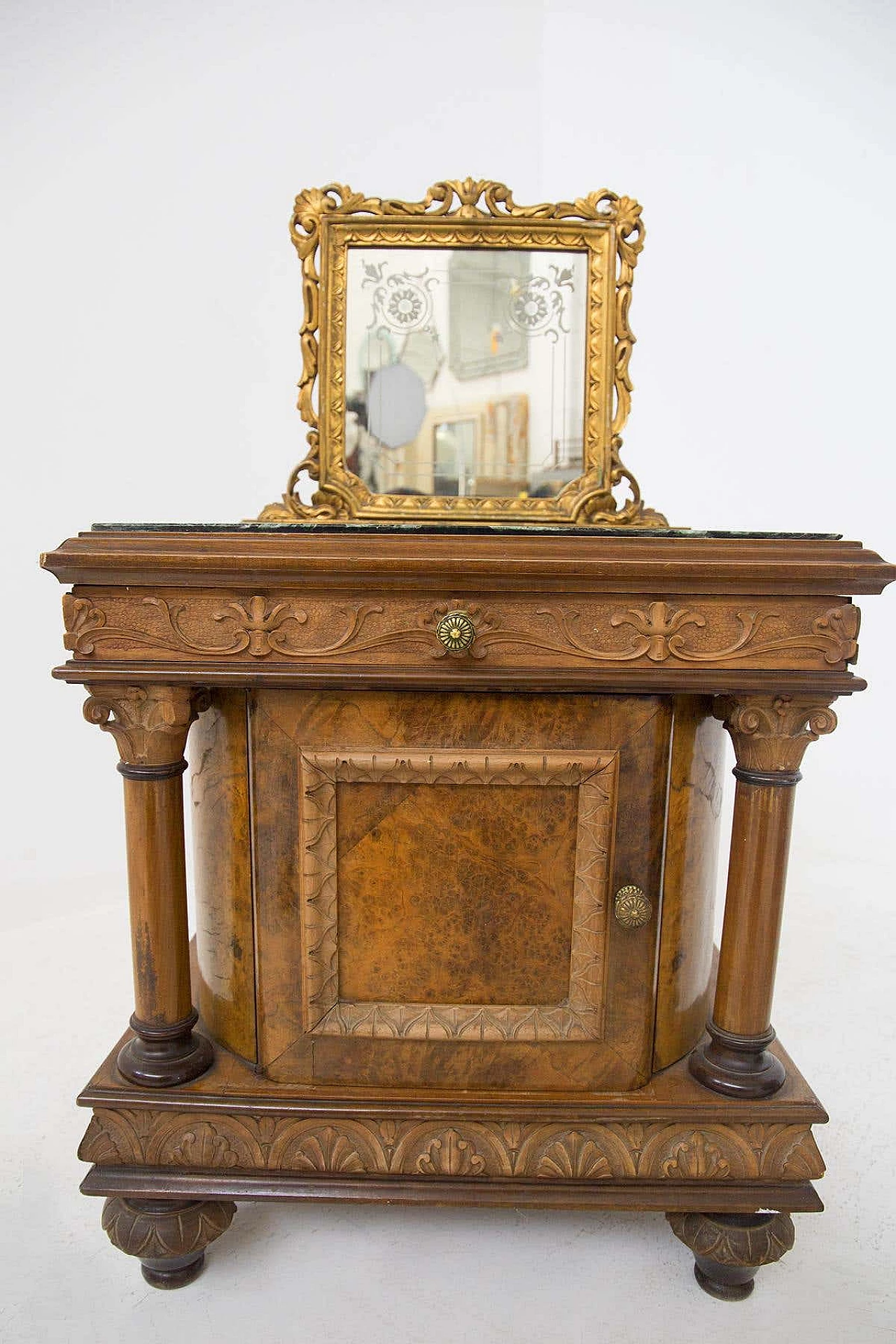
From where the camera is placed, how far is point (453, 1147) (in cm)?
151

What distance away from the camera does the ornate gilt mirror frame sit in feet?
6.21

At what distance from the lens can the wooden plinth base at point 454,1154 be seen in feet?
4.93

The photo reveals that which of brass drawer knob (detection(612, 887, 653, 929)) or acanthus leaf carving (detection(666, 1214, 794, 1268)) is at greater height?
brass drawer knob (detection(612, 887, 653, 929))

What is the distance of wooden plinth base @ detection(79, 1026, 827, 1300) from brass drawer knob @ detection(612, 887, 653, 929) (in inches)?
11.1

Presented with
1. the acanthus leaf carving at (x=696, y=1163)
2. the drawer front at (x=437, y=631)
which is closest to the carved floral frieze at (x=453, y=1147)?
the acanthus leaf carving at (x=696, y=1163)

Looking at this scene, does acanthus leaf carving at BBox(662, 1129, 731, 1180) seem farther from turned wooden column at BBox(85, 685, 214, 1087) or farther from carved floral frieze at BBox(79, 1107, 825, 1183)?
turned wooden column at BBox(85, 685, 214, 1087)

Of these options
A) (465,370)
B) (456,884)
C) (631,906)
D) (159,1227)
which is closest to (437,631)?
(456,884)

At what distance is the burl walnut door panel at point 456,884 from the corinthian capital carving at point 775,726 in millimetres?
111

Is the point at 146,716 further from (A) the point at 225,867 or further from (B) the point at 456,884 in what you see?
(B) the point at 456,884

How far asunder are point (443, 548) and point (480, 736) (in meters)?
0.29

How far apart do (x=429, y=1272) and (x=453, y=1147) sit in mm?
228

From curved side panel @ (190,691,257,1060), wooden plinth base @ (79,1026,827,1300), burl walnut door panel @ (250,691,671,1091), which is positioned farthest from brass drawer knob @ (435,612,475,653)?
wooden plinth base @ (79,1026,827,1300)

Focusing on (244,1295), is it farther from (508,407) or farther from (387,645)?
(508,407)

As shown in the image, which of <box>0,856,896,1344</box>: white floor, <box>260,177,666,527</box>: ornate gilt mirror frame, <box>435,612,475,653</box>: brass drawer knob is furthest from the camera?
<box>260,177,666,527</box>: ornate gilt mirror frame
